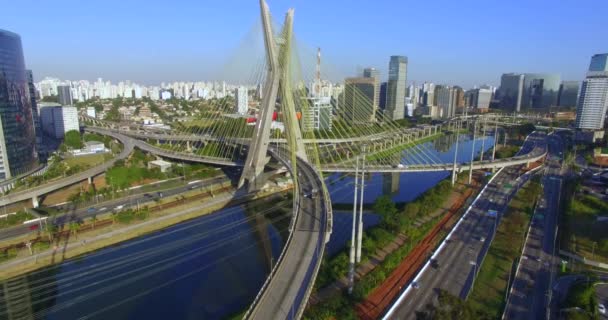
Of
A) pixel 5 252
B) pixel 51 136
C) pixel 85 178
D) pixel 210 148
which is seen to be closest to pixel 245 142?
pixel 210 148

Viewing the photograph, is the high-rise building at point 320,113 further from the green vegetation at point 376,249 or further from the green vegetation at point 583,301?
the green vegetation at point 583,301

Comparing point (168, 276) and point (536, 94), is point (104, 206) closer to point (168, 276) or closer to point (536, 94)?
point (168, 276)

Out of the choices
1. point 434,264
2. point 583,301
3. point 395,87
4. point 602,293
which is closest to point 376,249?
point 434,264

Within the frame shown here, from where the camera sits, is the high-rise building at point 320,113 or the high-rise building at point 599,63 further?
the high-rise building at point 599,63

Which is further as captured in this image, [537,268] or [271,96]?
[271,96]

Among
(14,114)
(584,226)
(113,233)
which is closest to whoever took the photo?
(113,233)

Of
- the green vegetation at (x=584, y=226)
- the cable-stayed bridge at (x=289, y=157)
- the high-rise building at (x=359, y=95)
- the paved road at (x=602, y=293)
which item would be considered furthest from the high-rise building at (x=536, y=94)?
the paved road at (x=602, y=293)

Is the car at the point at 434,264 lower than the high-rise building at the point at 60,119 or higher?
lower
